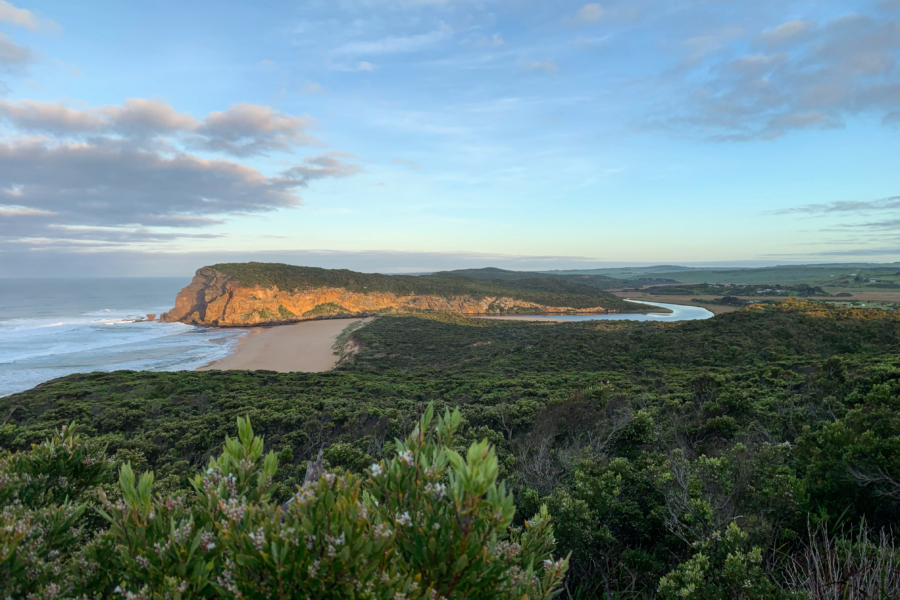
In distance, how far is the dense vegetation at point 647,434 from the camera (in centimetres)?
370

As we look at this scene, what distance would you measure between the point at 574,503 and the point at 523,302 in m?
79.1

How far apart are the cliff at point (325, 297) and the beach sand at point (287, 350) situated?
584 centimetres

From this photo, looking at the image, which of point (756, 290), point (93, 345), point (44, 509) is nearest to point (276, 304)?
point (93, 345)

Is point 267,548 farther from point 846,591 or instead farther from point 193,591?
point 846,591

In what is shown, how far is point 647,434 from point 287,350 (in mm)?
39254

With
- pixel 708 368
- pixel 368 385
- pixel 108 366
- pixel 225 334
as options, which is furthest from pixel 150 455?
pixel 225 334

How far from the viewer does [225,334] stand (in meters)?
50.7

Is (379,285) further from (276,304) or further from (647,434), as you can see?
(647,434)

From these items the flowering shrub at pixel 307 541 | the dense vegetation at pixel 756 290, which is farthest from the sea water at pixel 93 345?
the dense vegetation at pixel 756 290

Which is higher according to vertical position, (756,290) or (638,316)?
(756,290)

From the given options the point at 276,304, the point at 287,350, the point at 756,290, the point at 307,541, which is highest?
the point at 307,541

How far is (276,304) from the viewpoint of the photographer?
62.2m

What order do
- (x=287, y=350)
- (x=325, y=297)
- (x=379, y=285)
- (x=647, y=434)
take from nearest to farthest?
(x=647, y=434) < (x=287, y=350) < (x=325, y=297) < (x=379, y=285)

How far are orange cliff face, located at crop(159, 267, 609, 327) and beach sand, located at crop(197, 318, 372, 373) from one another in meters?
4.76
